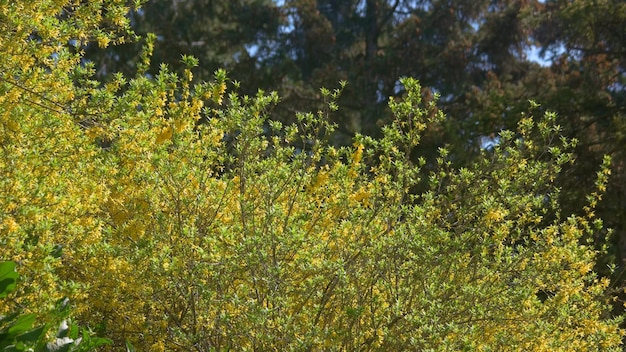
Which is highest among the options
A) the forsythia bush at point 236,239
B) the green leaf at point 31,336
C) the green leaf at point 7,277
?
the forsythia bush at point 236,239

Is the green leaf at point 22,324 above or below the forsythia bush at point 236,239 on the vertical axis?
below

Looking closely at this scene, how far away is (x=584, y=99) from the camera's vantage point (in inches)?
429

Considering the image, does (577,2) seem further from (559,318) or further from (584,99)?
(559,318)

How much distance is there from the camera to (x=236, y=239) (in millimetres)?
4246

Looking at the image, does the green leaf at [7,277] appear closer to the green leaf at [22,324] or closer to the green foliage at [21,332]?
the green foliage at [21,332]

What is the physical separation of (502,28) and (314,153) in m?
12.1

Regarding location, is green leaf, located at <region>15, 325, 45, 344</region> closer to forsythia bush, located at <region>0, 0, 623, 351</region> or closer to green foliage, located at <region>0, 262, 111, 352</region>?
green foliage, located at <region>0, 262, 111, 352</region>

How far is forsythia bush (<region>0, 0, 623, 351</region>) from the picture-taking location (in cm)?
380

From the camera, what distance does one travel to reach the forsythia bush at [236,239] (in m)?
3.80

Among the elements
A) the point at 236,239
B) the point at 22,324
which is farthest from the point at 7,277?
the point at 236,239

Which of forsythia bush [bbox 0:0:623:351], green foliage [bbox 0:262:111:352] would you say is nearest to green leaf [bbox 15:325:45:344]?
green foliage [bbox 0:262:111:352]

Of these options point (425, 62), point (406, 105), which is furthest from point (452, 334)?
point (425, 62)

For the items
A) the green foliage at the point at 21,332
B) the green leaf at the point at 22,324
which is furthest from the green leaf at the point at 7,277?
Answer: the green leaf at the point at 22,324

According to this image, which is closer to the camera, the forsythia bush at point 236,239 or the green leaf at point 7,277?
the green leaf at point 7,277
